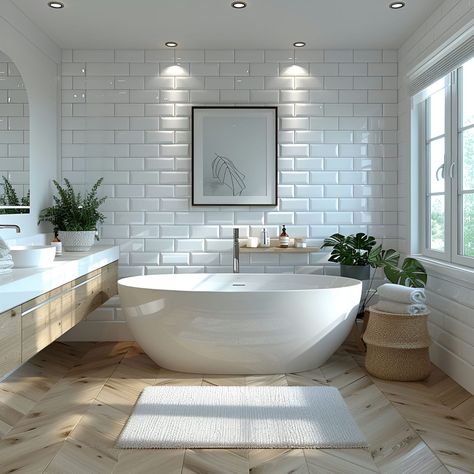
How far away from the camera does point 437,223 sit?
198 inches

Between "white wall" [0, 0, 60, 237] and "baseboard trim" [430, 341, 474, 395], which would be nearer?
"baseboard trim" [430, 341, 474, 395]

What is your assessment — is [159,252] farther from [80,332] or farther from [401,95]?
[401,95]

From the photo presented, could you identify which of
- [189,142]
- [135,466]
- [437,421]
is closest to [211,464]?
[135,466]

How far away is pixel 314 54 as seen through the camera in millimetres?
5691

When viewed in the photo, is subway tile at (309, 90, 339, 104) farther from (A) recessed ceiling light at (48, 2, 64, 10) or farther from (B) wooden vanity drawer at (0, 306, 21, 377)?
(B) wooden vanity drawer at (0, 306, 21, 377)

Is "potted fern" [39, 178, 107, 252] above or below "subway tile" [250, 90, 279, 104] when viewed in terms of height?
below

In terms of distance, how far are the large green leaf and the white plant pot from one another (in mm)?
2595

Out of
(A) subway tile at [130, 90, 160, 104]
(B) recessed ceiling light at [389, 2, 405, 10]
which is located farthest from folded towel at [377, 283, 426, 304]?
(A) subway tile at [130, 90, 160, 104]

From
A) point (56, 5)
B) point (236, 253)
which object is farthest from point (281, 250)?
point (56, 5)

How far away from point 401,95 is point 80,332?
3789mm

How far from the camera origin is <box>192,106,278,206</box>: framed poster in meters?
5.66

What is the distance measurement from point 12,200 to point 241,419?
2395 mm

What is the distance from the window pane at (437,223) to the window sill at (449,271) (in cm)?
14

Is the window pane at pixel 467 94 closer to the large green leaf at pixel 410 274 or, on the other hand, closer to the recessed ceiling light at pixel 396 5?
the recessed ceiling light at pixel 396 5
